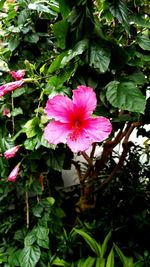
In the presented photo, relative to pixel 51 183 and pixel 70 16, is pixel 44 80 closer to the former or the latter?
pixel 70 16

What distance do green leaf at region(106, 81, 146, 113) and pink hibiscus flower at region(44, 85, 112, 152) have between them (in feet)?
0.15

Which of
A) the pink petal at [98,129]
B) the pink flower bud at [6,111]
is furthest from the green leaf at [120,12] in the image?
the pink flower bud at [6,111]

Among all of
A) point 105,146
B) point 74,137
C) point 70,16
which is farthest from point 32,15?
point 105,146

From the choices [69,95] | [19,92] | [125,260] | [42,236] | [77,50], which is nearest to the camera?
[77,50]

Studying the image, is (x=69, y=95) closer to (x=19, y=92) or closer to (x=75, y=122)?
(x=75, y=122)

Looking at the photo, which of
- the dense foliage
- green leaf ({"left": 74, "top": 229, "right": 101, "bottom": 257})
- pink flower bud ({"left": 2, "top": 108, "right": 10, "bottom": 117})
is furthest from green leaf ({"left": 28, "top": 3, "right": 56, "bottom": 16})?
green leaf ({"left": 74, "top": 229, "right": 101, "bottom": 257})

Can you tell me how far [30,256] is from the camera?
1299 millimetres

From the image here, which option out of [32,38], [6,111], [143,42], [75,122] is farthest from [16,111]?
[143,42]

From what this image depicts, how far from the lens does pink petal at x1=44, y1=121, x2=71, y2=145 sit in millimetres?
665

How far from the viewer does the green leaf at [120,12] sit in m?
0.62

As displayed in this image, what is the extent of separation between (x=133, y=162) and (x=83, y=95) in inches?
64.4

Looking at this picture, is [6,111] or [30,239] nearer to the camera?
[6,111]

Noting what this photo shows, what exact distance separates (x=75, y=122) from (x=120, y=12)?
280 millimetres

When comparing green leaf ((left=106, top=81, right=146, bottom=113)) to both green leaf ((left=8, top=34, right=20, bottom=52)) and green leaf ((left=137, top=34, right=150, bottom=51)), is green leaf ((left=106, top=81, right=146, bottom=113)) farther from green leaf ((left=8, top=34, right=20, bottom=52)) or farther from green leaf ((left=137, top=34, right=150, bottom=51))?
green leaf ((left=8, top=34, right=20, bottom=52))
